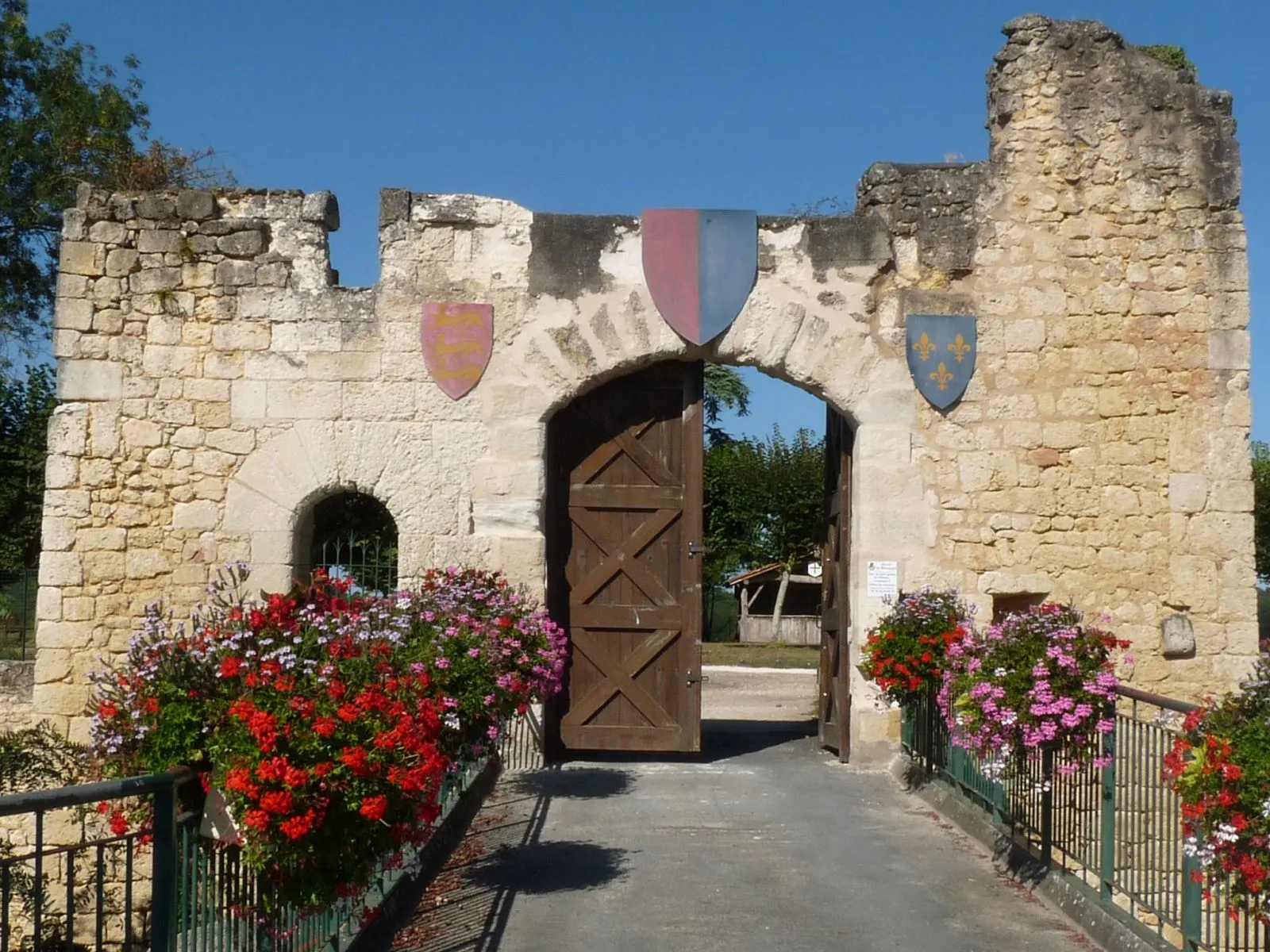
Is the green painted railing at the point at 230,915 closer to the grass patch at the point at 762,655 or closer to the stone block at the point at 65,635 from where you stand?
the stone block at the point at 65,635

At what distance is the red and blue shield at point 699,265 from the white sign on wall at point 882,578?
6.32 feet

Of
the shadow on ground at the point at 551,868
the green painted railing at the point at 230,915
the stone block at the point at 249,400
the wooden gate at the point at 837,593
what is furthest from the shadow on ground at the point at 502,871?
the stone block at the point at 249,400

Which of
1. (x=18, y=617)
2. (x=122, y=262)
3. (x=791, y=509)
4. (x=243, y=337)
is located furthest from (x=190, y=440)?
(x=791, y=509)

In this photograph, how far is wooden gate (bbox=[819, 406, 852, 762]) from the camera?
9406 millimetres

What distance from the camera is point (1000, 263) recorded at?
30.2 feet

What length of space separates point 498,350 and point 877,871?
4.42 m

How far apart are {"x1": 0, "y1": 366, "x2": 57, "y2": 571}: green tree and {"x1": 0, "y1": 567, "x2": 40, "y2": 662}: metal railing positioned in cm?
473

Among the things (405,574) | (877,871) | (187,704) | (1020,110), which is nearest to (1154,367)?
(1020,110)

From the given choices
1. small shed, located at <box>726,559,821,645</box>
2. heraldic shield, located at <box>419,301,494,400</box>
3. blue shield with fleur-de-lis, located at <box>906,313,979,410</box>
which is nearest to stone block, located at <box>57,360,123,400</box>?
heraldic shield, located at <box>419,301,494,400</box>

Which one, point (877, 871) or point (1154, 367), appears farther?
point (1154, 367)

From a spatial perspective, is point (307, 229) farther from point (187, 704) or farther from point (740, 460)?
point (740, 460)

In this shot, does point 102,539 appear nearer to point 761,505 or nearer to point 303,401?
point 303,401

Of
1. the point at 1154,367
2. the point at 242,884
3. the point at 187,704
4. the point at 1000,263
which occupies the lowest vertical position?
the point at 242,884

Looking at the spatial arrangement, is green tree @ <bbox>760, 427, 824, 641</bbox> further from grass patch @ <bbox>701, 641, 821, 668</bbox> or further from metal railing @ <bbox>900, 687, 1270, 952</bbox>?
metal railing @ <bbox>900, 687, 1270, 952</bbox>
